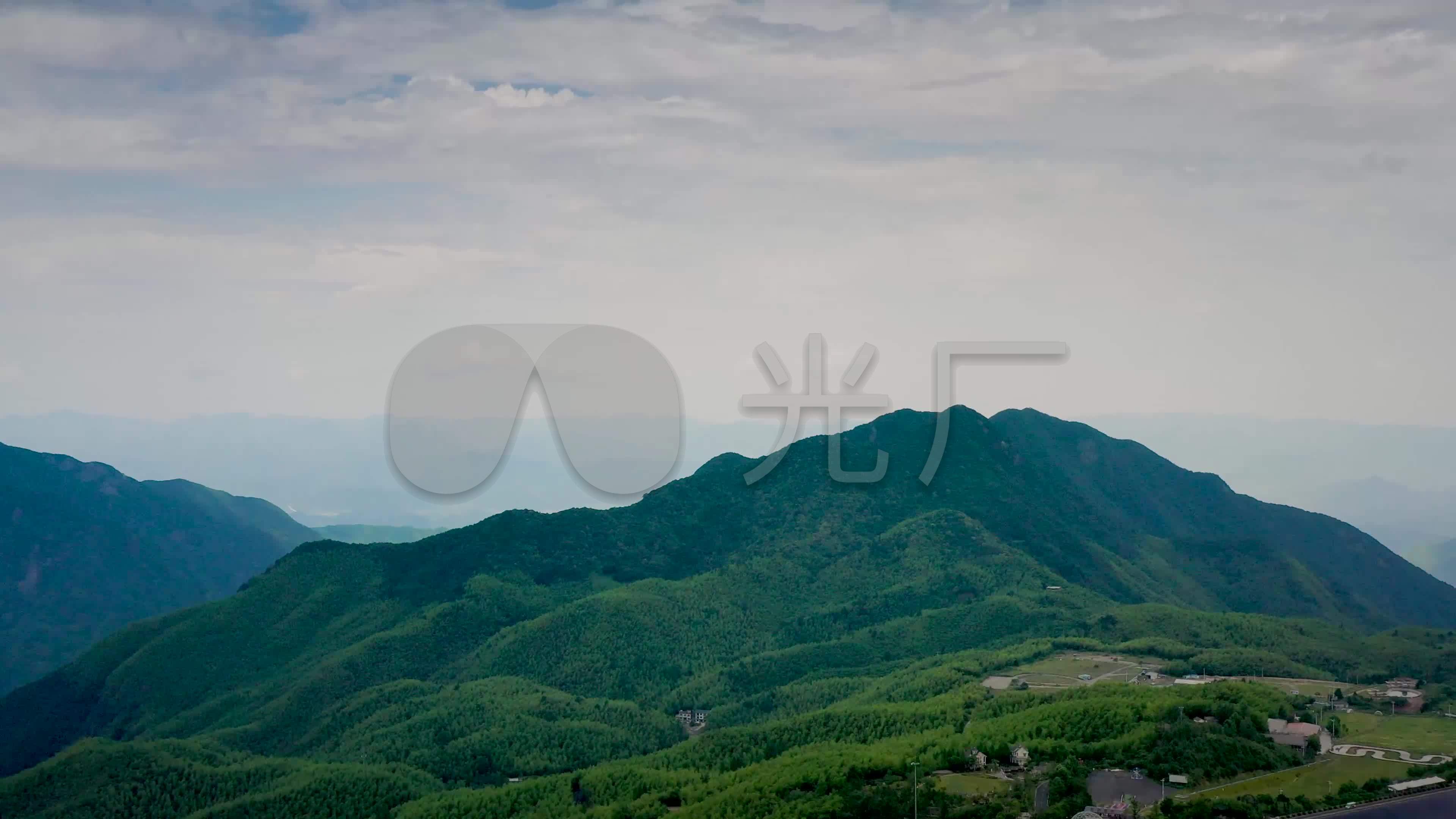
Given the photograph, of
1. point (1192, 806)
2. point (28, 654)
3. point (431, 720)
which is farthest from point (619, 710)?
point (28, 654)

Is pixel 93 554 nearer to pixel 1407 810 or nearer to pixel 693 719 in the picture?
pixel 693 719

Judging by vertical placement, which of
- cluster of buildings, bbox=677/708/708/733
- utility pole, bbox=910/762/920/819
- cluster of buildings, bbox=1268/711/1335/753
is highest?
cluster of buildings, bbox=1268/711/1335/753

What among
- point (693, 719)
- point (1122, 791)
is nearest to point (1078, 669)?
point (693, 719)

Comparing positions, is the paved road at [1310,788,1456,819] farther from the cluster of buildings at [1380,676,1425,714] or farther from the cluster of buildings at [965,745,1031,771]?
the cluster of buildings at [1380,676,1425,714]

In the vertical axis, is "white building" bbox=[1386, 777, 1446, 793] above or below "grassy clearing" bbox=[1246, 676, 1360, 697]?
below

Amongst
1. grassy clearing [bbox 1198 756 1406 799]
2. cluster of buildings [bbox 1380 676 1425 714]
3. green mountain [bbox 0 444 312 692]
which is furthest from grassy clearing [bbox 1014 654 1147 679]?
green mountain [bbox 0 444 312 692]

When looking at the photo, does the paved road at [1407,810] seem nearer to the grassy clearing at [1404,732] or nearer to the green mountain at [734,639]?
the green mountain at [734,639]

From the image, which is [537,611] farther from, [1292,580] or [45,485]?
[45,485]
